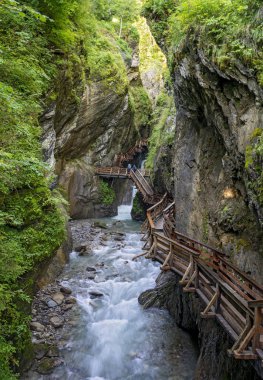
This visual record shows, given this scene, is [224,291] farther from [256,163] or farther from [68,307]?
[68,307]

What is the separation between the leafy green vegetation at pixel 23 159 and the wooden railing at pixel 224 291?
3893mm

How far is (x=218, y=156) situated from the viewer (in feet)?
A: 38.3

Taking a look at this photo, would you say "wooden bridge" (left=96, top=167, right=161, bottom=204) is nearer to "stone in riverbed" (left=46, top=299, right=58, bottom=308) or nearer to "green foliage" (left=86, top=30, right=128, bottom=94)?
"green foliage" (left=86, top=30, right=128, bottom=94)

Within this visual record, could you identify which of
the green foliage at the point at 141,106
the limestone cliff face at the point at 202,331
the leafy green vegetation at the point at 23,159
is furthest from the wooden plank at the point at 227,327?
the green foliage at the point at 141,106

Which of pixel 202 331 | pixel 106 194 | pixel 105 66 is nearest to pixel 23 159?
pixel 202 331

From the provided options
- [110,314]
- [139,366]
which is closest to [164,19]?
[110,314]

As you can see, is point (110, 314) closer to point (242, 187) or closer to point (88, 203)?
point (242, 187)

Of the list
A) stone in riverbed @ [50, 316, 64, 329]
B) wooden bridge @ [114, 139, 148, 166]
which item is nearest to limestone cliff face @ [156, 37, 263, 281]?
stone in riverbed @ [50, 316, 64, 329]

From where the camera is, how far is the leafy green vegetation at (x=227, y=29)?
7668 millimetres

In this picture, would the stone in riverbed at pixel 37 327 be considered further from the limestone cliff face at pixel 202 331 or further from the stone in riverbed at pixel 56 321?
the limestone cliff face at pixel 202 331

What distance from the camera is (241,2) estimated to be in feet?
28.1

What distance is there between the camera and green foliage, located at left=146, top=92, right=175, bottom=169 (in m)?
22.0

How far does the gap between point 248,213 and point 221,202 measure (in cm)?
142

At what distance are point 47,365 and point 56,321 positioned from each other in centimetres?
211
